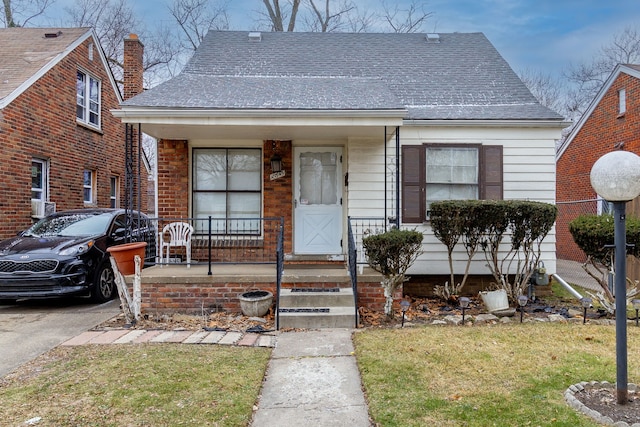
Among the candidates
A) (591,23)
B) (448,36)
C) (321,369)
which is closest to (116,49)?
(448,36)

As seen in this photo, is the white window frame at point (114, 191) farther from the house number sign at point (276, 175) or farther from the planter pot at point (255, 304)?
the planter pot at point (255, 304)

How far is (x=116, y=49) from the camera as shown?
61.9 ft

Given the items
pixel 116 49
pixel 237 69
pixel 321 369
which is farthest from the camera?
pixel 116 49

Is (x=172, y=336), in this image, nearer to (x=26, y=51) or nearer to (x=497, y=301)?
(x=497, y=301)

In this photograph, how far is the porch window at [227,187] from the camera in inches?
306

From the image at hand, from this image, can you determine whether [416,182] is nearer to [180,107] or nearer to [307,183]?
[307,183]

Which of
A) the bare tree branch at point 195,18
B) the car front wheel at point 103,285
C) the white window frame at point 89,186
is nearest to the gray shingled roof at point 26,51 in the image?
the white window frame at point 89,186

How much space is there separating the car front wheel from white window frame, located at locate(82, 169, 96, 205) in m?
5.38

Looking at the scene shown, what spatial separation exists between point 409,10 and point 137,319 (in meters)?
16.9

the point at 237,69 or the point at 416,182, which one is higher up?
the point at 237,69

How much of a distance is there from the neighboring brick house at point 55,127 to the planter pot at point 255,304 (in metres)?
6.20

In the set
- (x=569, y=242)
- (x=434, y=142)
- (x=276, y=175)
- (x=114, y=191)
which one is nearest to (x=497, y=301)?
(x=434, y=142)

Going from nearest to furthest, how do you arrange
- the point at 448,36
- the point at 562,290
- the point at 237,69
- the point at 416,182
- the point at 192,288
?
the point at 192,288, the point at 416,182, the point at 562,290, the point at 237,69, the point at 448,36

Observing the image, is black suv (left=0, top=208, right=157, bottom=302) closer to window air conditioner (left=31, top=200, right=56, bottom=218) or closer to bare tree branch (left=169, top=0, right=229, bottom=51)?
window air conditioner (left=31, top=200, right=56, bottom=218)
